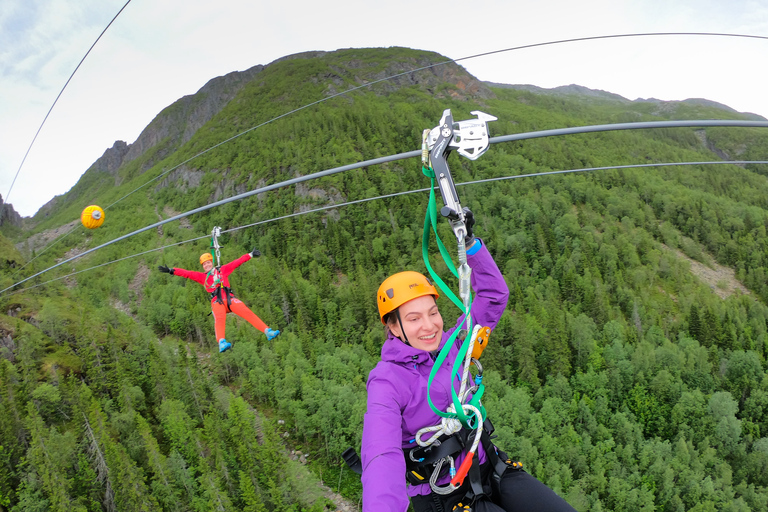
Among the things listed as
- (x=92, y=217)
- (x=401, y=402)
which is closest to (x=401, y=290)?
(x=401, y=402)

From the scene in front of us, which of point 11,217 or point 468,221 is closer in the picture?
point 468,221

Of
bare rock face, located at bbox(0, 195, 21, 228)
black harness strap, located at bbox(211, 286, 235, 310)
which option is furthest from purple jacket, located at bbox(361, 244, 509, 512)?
bare rock face, located at bbox(0, 195, 21, 228)

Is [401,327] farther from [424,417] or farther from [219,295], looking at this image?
[219,295]

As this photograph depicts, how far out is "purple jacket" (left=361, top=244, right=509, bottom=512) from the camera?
224cm

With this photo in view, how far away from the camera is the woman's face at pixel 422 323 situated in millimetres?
2934

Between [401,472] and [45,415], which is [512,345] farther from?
[401,472]

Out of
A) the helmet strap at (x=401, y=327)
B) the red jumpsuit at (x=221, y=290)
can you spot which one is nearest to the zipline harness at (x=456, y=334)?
the helmet strap at (x=401, y=327)

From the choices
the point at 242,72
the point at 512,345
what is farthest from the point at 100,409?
the point at 242,72

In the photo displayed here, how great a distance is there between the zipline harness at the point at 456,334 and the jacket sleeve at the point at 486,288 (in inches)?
6.4

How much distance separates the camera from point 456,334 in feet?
9.02

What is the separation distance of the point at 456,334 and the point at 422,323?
0.27 metres

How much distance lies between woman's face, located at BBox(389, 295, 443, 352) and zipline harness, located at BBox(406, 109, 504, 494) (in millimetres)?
178

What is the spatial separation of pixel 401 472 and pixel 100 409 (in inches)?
2033

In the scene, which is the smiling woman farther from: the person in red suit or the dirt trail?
Result: the dirt trail
